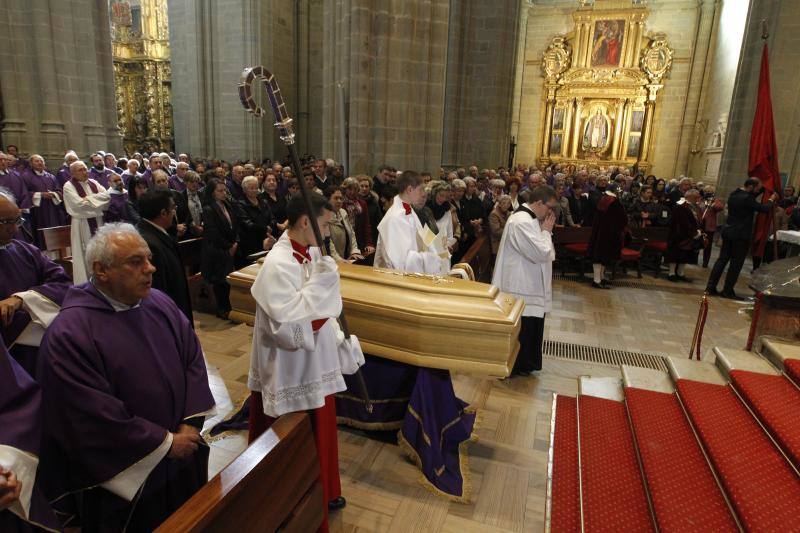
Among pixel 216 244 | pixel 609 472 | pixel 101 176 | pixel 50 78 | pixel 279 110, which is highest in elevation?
pixel 50 78

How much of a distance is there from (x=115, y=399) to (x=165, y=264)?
2.03 meters

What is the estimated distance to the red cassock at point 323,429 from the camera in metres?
2.35

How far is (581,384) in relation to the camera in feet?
13.9

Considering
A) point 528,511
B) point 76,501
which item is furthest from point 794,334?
point 76,501

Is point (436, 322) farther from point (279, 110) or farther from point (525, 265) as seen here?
point (525, 265)

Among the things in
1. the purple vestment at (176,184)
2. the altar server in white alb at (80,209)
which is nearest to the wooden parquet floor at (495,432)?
the altar server in white alb at (80,209)

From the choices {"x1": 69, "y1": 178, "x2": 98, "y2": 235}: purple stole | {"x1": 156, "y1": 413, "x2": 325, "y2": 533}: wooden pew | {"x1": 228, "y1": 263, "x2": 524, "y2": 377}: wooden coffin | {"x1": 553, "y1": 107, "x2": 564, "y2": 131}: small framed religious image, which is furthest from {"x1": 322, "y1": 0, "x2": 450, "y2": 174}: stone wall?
{"x1": 553, "y1": 107, "x2": 564, "y2": 131}: small framed religious image

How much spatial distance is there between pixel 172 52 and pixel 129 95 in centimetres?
476

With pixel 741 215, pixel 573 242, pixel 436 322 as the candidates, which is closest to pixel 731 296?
pixel 741 215

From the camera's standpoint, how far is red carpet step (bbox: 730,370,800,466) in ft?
8.88

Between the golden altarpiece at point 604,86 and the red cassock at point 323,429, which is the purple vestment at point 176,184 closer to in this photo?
the red cassock at point 323,429

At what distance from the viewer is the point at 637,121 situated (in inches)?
846

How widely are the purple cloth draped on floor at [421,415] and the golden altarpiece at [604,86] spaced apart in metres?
21.2

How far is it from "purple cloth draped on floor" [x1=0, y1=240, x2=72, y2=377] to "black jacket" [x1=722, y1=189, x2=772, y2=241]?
8.10m
